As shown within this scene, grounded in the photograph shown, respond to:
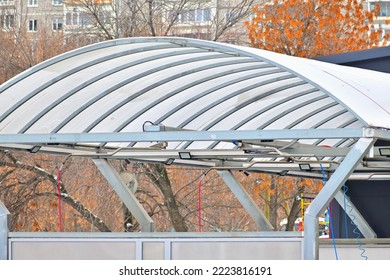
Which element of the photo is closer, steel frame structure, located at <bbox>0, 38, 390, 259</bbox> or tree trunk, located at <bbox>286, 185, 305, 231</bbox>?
steel frame structure, located at <bbox>0, 38, 390, 259</bbox>

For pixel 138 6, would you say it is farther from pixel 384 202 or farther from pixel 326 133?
pixel 326 133

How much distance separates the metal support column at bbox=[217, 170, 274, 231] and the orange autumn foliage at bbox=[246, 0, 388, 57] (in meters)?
15.0

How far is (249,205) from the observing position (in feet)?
66.1

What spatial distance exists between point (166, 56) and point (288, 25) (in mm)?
20983

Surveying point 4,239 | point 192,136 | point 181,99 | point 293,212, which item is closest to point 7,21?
point 293,212

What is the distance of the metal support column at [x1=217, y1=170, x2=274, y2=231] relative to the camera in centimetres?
1981

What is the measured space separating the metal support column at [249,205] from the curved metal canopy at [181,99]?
106 cm

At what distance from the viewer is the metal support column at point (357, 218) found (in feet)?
76.4

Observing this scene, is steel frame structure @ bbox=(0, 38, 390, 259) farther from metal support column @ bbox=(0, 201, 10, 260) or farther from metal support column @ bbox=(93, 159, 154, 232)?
metal support column @ bbox=(0, 201, 10, 260)

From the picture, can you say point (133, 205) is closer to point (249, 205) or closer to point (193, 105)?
point (193, 105)

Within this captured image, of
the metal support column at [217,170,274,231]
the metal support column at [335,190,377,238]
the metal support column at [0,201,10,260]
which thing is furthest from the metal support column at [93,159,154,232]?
the metal support column at [335,190,377,238]

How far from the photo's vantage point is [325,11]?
37938 millimetres

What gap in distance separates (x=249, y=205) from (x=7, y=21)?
19761 millimetres
